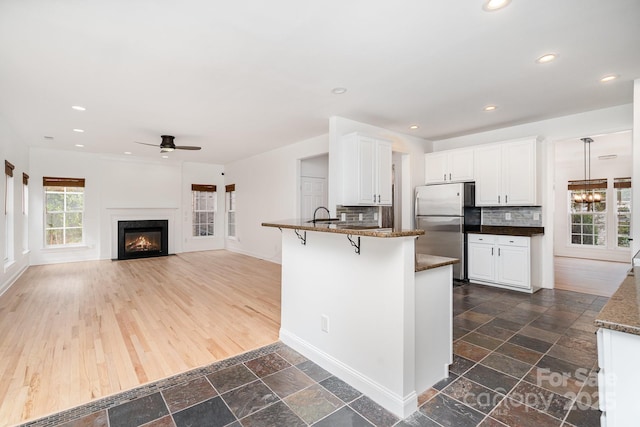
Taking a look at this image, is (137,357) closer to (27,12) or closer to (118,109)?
(27,12)

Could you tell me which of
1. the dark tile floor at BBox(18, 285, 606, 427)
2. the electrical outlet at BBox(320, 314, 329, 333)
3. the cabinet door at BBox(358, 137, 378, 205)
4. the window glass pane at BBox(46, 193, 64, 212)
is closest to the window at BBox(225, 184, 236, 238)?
the window glass pane at BBox(46, 193, 64, 212)

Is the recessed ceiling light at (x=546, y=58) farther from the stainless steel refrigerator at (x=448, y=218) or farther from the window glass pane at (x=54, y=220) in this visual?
the window glass pane at (x=54, y=220)

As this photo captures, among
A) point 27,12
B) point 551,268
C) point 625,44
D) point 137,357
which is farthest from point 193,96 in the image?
point 551,268

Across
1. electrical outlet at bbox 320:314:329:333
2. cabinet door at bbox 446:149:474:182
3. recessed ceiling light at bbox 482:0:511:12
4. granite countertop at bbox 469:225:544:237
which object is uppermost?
recessed ceiling light at bbox 482:0:511:12

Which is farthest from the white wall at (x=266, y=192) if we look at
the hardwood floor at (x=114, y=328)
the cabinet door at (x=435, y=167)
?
the cabinet door at (x=435, y=167)

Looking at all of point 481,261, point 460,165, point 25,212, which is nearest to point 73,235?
point 25,212

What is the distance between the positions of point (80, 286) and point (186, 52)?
4402 millimetres

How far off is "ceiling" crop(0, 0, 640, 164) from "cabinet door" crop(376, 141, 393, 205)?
0.42m

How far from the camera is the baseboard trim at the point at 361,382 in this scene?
1879 mm

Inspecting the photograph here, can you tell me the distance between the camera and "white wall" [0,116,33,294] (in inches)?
177

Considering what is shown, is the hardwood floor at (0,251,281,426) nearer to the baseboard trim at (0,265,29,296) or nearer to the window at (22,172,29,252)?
the baseboard trim at (0,265,29,296)

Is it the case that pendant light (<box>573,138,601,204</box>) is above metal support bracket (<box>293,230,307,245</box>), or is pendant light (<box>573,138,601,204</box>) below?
above

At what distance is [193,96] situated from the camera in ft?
11.9

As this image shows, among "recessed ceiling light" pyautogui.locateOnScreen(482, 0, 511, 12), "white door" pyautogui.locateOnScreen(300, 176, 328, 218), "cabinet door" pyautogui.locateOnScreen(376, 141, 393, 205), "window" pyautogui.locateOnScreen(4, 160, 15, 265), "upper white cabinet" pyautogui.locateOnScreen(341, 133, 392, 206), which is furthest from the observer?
"white door" pyautogui.locateOnScreen(300, 176, 328, 218)
